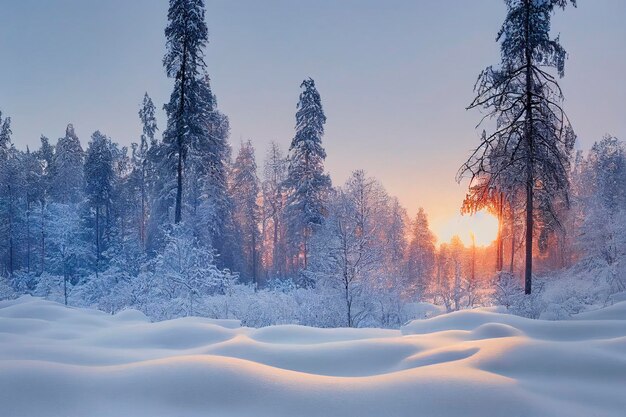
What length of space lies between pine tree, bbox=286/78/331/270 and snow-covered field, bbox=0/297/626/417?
21.8 meters

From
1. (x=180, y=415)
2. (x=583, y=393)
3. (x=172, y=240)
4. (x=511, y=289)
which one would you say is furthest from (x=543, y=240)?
(x=180, y=415)

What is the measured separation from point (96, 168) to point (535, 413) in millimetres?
40000

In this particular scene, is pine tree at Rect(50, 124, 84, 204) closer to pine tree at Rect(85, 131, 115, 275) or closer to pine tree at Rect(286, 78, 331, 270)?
pine tree at Rect(85, 131, 115, 275)

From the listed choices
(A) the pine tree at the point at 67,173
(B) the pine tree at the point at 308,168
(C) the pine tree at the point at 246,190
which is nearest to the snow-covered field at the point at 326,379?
(B) the pine tree at the point at 308,168

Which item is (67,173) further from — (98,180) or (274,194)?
A: (274,194)

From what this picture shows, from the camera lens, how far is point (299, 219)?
26.3 metres

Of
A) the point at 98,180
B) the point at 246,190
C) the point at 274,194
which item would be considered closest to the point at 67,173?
the point at 98,180

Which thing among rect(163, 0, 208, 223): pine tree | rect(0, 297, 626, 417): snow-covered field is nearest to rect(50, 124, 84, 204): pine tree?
rect(163, 0, 208, 223): pine tree

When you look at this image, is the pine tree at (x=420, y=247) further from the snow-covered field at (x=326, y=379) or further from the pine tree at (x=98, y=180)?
the snow-covered field at (x=326, y=379)

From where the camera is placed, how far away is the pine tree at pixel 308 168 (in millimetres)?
25906

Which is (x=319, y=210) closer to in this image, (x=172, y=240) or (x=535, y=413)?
(x=172, y=240)

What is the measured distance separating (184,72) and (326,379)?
20.0m

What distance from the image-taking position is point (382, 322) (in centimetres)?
1216

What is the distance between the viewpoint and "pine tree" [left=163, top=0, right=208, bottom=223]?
18750mm
